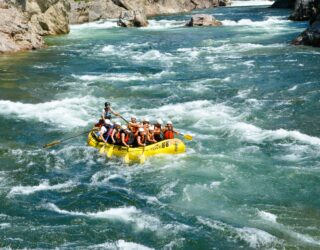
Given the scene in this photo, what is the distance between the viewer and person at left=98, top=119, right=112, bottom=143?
64.4ft

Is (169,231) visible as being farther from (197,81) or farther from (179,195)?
(197,81)

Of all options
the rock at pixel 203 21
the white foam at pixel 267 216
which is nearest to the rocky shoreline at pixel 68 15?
the rock at pixel 203 21

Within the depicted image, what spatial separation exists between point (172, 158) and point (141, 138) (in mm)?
1383

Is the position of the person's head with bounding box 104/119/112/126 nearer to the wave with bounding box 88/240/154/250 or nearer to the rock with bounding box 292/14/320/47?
the wave with bounding box 88/240/154/250

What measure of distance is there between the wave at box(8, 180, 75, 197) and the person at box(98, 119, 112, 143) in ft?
9.78

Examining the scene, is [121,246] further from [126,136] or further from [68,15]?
[68,15]

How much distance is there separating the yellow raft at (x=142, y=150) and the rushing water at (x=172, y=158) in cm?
35

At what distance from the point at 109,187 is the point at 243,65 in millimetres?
18043

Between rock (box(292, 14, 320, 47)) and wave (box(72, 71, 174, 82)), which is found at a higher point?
rock (box(292, 14, 320, 47))

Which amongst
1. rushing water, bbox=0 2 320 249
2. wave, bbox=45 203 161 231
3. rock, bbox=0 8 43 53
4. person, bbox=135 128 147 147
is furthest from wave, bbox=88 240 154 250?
rock, bbox=0 8 43 53

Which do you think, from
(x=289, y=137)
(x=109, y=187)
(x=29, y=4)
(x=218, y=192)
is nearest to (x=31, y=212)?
(x=109, y=187)

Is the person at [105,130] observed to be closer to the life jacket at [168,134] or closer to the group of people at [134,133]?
the group of people at [134,133]

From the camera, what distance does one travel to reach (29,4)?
46.6 metres

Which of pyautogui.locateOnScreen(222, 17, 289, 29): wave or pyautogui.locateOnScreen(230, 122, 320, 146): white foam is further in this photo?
pyautogui.locateOnScreen(222, 17, 289, 29): wave
